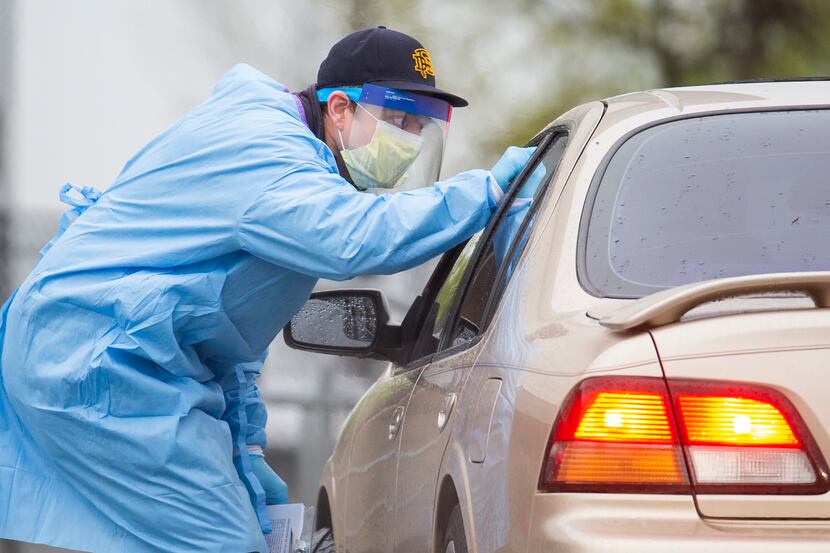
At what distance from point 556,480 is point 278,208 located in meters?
1.29

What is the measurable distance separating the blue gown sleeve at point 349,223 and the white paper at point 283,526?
89 centimetres

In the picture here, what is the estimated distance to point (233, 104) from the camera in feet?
11.5

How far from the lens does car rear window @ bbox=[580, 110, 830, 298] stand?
2.34m

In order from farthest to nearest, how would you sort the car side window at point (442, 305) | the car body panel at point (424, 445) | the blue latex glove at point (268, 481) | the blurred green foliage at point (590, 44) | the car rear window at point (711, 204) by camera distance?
the blurred green foliage at point (590, 44), the blue latex glove at point (268, 481), the car side window at point (442, 305), the car body panel at point (424, 445), the car rear window at point (711, 204)

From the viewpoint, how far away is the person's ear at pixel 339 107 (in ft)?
12.5

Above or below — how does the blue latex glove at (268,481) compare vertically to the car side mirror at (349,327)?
below

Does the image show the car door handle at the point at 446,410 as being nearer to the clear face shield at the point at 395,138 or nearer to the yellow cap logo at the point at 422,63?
the clear face shield at the point at 395,138

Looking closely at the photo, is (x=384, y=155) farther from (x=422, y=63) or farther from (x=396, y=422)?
(x=396, y=422)

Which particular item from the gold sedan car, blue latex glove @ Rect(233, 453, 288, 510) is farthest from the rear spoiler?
blue latex glove @ Rect(233, 453, 288, 510)

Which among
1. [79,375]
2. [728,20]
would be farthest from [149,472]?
[728,20]

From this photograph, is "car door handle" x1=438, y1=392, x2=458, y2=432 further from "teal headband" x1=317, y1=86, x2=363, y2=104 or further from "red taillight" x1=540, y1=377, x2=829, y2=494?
"teal headband" x1=317, y1=86, x2=363, y2=104

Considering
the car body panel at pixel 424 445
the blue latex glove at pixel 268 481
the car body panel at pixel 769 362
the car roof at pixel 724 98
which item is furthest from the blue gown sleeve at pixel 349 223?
the car body panel at pixel 769 362

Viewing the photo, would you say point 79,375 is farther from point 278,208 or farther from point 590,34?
point 590,34

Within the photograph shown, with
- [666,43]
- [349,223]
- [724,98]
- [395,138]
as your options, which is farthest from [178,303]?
[666,43]
